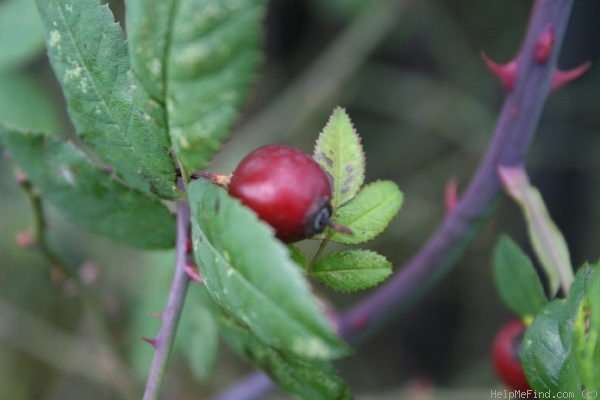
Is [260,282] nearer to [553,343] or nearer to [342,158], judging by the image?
[342,158]

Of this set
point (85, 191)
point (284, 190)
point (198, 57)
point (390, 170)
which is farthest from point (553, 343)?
point (390, 170)

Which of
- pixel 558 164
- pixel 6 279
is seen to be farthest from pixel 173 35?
pixel 6 279

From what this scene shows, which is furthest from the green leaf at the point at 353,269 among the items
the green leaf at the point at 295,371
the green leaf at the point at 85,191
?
the green leaf at the point at 85,191

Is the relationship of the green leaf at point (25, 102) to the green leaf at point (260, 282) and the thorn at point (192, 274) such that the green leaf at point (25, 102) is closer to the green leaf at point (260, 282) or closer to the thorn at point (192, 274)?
the thorn at point (192, 274)

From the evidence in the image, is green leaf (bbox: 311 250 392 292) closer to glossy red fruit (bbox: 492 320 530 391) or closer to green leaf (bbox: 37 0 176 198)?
green leaf (bbox: 37 0 176 198)

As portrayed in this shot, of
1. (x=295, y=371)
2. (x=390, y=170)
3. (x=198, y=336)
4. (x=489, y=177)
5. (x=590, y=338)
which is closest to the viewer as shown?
(x=590, y=338)
